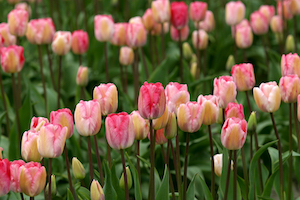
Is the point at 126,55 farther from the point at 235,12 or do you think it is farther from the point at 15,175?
the point at 15,175

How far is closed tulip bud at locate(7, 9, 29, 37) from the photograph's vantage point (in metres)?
2.33

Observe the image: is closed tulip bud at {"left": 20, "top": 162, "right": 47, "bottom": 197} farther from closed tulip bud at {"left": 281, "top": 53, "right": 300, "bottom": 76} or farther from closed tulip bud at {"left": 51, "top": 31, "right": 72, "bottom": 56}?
closed tulip bud at {"left": 51, "top": 31, "right": 72, "bottom": 56}

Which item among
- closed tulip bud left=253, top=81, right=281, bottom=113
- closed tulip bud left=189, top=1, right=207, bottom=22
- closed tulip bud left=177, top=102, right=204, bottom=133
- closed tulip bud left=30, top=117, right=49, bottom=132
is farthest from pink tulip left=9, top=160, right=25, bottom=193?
closed tulip bud left=189, top=1, right=207, bottom=22

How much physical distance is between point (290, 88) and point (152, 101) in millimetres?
575

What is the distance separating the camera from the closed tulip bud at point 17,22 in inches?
91.8

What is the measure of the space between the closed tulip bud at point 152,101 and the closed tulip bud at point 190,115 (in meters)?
0.08

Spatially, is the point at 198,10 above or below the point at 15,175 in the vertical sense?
above

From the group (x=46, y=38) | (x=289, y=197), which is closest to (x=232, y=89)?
(x=289, y=197)

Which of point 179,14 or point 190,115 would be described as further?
point 179,14

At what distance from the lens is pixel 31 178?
1188 millimetres

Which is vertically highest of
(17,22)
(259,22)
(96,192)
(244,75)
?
(17,22)

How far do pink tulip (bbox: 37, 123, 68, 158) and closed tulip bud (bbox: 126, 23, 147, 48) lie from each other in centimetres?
134

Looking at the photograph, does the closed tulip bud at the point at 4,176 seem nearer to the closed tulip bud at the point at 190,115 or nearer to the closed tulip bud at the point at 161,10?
the closed tulip bud at the point at 190,115

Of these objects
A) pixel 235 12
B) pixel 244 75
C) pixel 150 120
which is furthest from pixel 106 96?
pixel 235 12
